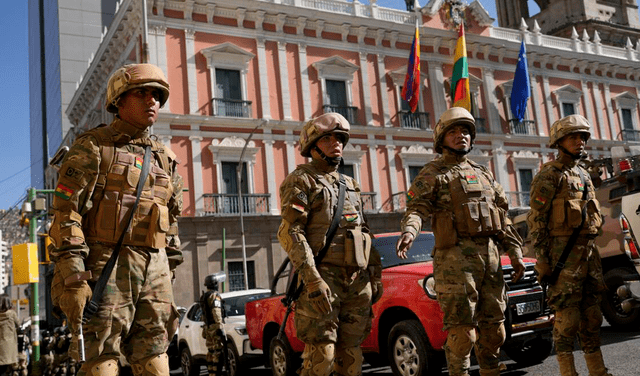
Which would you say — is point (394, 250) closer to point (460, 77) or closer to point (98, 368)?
point (98, 368)

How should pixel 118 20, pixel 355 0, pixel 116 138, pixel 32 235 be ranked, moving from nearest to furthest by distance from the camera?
pixel 116 138 < pixel 32 235 < pixel 118 20 < pixel 355 0

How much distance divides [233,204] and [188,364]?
1446 cm

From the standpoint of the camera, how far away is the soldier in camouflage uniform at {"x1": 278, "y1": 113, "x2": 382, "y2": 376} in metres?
4.61

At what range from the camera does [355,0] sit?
30.0 metres

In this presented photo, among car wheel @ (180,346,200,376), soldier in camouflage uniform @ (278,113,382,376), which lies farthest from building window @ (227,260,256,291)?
soldier in camouflage uniform @ (278,113,382,376)

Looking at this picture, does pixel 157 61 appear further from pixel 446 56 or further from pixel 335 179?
pixel 335 179

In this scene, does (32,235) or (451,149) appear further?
(32,235)

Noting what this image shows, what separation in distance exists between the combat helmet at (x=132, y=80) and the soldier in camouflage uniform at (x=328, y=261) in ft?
4.35

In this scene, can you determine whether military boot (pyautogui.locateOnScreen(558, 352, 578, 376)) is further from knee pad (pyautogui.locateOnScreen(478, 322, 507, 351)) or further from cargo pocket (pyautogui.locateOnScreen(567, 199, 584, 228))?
cargo pocket (pyautogui.locateOnScreen(567, 199, 584, 228))

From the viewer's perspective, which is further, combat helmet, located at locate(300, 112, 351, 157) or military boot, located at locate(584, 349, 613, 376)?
military boot, located at locate(584, 349, 613, 376)

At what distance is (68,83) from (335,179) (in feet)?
217

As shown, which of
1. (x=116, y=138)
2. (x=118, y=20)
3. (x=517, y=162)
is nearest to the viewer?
(x=116, y=138)

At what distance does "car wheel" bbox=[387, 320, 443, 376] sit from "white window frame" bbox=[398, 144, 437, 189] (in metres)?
22.9

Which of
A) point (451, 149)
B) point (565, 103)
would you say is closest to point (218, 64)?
point (565, 103)
